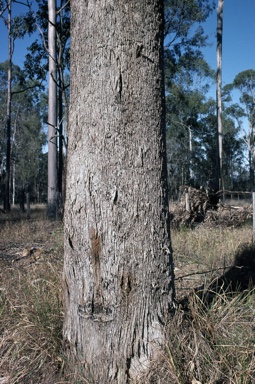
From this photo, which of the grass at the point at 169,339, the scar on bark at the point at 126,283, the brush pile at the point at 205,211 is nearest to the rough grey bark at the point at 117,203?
the scar on bark at the point at 126,283

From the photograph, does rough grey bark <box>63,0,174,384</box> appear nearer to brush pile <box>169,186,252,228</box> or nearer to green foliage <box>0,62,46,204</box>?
brush pile <box>169,186,252,228</box>

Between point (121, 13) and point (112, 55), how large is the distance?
238 mm

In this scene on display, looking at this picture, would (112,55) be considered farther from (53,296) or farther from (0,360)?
(0,360)

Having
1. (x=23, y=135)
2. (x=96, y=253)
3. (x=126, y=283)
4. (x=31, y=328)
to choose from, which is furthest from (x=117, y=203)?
(x=23, y=135)

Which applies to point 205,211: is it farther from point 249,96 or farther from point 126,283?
point 249,96

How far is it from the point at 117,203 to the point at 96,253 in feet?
0.95

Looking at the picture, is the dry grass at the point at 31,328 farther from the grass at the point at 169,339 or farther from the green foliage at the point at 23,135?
the green foliage at the point at 23,135

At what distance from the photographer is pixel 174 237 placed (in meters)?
6.00

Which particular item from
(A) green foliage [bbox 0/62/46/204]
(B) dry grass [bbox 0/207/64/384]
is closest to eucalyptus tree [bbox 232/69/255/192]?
(A) green foliage [bbox 0/62/46/204]

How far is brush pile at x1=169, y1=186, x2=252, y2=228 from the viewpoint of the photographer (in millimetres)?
8758

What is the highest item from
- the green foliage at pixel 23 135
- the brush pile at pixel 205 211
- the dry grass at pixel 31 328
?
the green foliage at pixel 23 135

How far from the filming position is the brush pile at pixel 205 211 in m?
8.76

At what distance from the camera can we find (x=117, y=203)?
208 centimetres

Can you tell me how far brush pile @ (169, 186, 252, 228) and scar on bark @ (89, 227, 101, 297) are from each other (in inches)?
251
